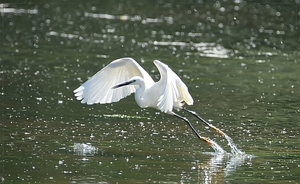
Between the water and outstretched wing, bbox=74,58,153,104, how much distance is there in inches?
25.7

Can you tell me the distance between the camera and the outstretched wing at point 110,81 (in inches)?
511

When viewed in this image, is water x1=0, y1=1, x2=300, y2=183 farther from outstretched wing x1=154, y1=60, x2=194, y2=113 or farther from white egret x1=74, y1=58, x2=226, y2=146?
outstretched wing x1=154, y1=60, x2=194, y2=113

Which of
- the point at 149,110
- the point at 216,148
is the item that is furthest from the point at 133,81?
the point at 149,110

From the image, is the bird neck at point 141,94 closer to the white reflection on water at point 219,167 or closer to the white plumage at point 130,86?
the white plumage at point 130,86

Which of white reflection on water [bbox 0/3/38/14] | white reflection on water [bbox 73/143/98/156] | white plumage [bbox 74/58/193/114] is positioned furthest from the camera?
white reflection on water [bbox 0/3/38/14]

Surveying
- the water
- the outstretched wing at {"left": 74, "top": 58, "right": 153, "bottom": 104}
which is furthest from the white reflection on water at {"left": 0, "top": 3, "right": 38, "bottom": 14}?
the outstretched wing at {"left": 74, "top": 58, "right": 153, "bottom": 104}

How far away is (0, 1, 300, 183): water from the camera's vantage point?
11234mm

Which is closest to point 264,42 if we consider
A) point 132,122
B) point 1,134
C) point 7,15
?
point 7,15

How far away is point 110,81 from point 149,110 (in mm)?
2368

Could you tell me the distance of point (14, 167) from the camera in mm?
11016

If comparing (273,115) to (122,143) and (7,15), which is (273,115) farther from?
(7,15)

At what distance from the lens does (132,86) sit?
1349 cm

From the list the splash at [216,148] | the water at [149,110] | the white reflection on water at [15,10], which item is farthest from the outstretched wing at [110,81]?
the white reflection on water at [15,10]

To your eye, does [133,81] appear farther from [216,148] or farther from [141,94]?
[216,148]
